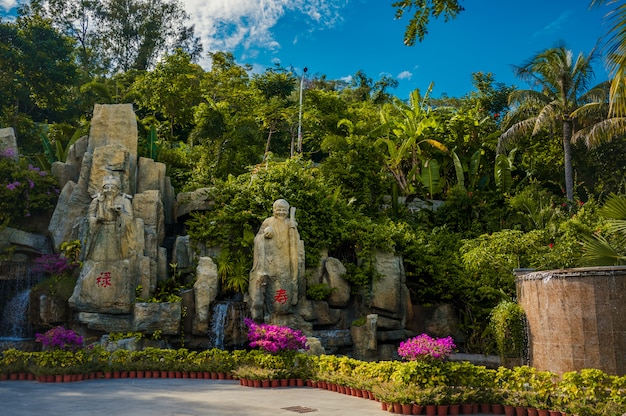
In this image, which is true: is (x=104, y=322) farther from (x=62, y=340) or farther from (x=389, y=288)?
(x=389, y=288)

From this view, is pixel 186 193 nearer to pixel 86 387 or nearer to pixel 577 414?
pixel 86 387

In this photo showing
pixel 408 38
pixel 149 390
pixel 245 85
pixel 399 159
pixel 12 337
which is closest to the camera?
pixel 408 38

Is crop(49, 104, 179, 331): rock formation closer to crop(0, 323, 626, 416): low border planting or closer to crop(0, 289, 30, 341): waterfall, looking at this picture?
crop(0, 323, 626, 416): low border planting

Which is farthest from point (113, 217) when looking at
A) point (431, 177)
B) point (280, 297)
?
point (431, 177)

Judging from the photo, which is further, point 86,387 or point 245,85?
point 245,85

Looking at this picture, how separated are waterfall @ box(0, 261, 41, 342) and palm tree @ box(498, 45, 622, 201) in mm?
16353

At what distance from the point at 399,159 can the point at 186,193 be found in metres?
9.15

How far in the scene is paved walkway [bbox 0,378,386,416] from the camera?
280 inches

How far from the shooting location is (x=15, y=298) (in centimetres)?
1372

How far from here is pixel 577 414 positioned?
665 cm

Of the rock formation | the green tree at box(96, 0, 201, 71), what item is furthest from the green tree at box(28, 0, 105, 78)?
the rock formation

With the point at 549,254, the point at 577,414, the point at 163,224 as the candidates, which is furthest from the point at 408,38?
the point at 163,224

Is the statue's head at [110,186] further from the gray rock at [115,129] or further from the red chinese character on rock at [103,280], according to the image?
the gray rock at [115,129]

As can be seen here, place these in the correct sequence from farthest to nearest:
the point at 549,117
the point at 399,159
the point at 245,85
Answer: the point at 245,85 < the point at 399,159 < the point at 549,117
